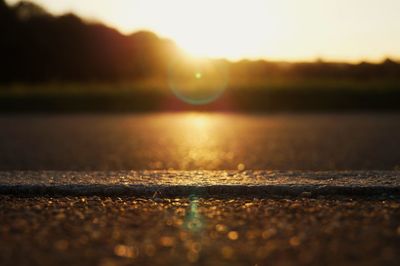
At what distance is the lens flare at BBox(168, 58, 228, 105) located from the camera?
646 inches

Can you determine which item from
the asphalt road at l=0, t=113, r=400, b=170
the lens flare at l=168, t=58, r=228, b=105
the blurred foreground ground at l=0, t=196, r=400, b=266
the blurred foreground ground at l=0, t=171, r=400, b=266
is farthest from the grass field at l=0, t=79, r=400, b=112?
the blurred foreground ground at l=0, t=196, r=400, b=266

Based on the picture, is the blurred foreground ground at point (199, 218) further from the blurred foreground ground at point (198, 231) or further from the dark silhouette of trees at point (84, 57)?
the dark silhouette of trees at point (84, 57)

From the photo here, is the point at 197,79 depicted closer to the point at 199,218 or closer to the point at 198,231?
the point at 199,218

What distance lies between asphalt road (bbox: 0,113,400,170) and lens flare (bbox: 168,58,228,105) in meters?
7.42

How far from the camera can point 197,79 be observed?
2397 centimetres

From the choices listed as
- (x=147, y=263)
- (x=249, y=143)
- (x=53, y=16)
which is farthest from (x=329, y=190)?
(x=53, y=16)

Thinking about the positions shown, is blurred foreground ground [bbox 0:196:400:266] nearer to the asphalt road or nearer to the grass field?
the asphalt road

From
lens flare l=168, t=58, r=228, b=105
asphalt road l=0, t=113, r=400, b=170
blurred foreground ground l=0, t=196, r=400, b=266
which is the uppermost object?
lens flare l=168, t=58, r=228, b=105

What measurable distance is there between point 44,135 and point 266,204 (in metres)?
6.13

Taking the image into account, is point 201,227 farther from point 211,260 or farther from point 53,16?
point 53,16

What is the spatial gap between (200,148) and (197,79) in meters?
18.0

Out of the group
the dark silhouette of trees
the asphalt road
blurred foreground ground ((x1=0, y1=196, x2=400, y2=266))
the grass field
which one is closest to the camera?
blurred foreground ground ((x1=0, y1=196, x2=400, y2=266))

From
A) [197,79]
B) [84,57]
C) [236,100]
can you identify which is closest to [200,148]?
[236,100]

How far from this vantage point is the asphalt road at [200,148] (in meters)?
4.68
